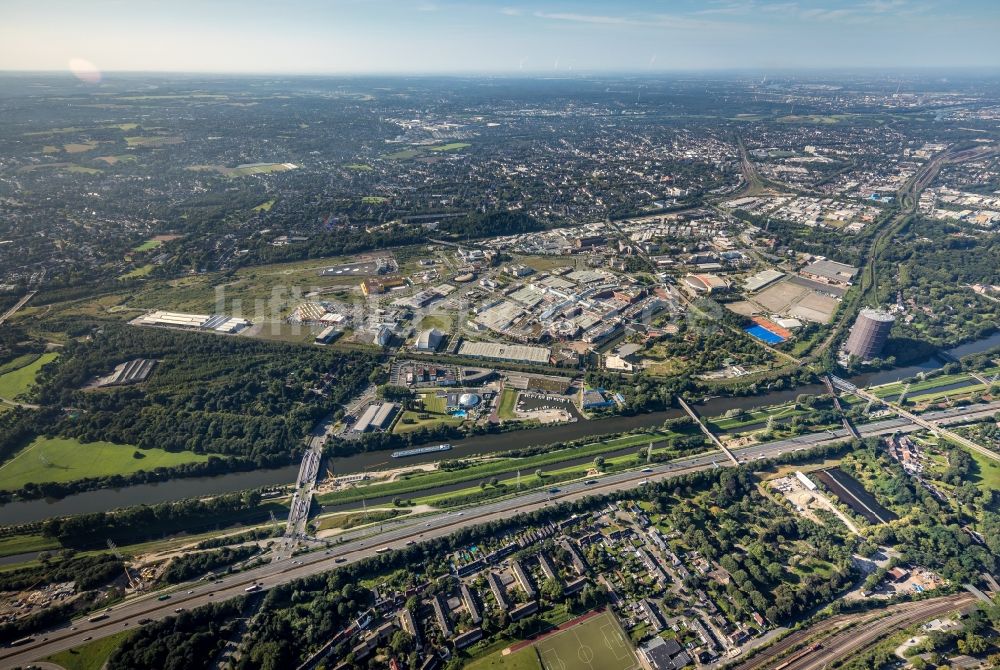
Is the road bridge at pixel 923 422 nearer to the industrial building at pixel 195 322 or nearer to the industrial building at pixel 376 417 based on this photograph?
the industrial building at pixel 376 417

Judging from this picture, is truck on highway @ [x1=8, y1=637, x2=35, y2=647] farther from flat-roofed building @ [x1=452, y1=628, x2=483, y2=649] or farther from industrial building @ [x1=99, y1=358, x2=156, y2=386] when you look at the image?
industrial building @ [x1=99, y1=358, x2=156, y2=386]

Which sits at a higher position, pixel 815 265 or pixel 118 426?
pixel 815 265

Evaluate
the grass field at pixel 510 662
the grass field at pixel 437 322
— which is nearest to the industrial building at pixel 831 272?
the grass field at pixel 437 322

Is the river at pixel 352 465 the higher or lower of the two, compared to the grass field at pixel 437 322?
lower

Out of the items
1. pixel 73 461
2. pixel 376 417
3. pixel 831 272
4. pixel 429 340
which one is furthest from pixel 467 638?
pixel 831 272

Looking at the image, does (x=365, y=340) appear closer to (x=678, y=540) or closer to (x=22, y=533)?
(x=22, y=533)

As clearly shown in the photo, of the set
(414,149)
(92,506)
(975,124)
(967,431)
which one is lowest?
(92,506)

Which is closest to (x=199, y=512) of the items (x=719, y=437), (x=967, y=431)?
(x=719, y=437)
